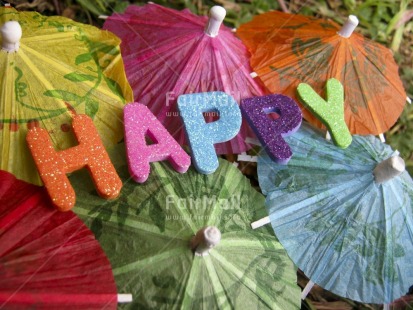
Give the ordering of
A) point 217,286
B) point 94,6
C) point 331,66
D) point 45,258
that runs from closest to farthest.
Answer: point 45,258
point 217,286
point 331,66
point 94,6

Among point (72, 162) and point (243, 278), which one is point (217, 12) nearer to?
point (72, 162)

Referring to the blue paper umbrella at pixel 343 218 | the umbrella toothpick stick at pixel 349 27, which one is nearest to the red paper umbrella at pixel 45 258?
the blue paper umbrella at pixel 343 218

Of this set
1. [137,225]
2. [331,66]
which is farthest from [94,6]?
[137,225]

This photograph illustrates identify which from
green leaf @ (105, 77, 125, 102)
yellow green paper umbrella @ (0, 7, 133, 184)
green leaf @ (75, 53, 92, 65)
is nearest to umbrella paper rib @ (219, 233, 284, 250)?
yellow green paper umbrella @ (0, 7, 133, 184)

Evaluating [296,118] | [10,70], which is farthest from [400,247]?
[10,70]

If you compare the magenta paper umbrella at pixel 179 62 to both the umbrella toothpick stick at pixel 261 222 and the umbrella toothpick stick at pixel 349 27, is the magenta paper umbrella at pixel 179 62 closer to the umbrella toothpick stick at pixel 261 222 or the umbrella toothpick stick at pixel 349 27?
the umbrella toothpick stick at pixel 261 222

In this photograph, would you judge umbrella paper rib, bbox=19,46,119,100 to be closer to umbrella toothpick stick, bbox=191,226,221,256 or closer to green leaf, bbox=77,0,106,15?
umbrella toothpick stick, bbox=191,226,221,256
